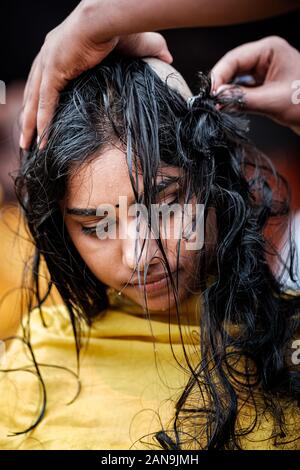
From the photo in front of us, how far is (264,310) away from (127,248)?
360 millimetres

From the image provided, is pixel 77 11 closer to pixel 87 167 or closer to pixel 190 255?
pixel 87 167

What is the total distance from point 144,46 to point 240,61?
38 cm

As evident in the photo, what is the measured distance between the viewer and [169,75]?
3.95ft

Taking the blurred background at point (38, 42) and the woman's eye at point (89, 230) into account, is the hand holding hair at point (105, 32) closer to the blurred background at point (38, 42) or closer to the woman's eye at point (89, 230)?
the woman's eye at point (89, 230)

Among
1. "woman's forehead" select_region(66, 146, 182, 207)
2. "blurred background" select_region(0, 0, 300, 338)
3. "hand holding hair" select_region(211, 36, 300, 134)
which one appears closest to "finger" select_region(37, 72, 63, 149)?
"woman's forehead" select_region(66, 146, 182, 207)

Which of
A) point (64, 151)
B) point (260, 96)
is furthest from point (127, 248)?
point (260, 96)

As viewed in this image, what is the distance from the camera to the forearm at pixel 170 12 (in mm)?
862

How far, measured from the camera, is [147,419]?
4.04ft

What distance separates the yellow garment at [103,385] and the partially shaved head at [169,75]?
55 cm

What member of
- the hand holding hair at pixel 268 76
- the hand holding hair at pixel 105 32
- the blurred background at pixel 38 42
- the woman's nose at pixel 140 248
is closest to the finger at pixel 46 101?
the hand holding hair at pixel 105 32

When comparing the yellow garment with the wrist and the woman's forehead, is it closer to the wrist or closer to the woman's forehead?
the woman's forehead

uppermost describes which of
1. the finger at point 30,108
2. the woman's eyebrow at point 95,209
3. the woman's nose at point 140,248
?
the finger at point 30,108

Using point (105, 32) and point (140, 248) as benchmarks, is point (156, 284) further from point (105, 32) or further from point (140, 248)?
point (105, 32)

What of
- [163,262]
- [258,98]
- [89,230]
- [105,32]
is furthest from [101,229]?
[258,98]
